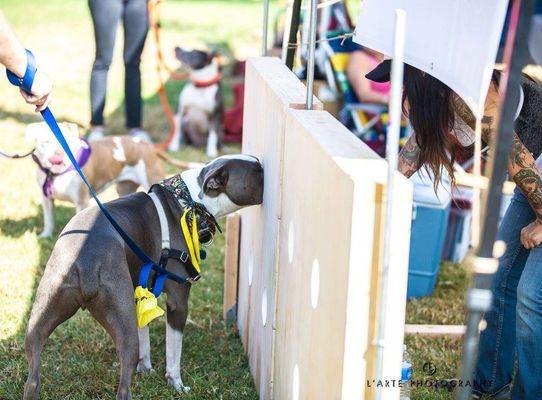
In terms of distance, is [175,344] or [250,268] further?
[250,268]

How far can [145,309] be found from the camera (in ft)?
11.1

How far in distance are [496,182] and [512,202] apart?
1.84m

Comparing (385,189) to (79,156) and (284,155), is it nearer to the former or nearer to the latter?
(284,155)

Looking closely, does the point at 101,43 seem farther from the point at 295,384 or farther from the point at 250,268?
the point at 295,384

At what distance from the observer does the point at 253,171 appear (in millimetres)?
3719

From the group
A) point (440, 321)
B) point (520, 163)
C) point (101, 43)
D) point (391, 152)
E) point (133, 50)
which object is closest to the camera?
point (391, 152)

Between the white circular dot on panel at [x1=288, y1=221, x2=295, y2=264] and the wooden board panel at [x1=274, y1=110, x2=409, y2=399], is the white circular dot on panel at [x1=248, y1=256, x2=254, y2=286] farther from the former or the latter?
the white circular dot on panel at [x1=288, y1=221, x2=295, y2=264]

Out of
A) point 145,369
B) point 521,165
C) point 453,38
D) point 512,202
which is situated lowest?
point 145,369

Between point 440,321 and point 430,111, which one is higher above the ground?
Answer: point 430,111

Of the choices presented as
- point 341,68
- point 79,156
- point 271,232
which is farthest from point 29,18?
point 271,232

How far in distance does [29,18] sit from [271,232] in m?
14.6

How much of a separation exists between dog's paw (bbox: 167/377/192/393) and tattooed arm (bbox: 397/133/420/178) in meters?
1.43

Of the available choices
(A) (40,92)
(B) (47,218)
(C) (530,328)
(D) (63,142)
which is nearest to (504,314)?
(C) (530,328)

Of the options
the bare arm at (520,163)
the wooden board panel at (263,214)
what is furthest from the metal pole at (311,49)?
the bare arm at (520,163)
